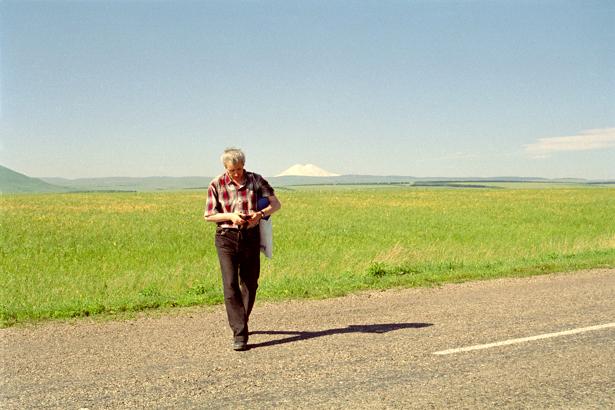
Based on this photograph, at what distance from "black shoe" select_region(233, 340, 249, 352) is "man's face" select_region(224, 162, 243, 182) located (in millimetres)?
1822

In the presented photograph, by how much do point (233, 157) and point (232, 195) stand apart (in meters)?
0.45

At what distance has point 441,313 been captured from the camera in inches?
328

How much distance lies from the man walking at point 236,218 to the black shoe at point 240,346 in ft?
0.27

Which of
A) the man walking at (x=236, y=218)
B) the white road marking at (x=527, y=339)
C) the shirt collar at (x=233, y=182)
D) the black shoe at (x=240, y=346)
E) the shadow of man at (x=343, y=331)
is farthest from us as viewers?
the shadow of man at (x=343, y=331)

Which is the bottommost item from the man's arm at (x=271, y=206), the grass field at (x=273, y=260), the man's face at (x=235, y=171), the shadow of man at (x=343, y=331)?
the grass field at (x=273, y=260)

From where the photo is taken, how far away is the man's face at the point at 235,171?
6625 millimetres

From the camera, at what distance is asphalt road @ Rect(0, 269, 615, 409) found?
4.95 m

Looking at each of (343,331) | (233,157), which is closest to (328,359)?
(343,331)

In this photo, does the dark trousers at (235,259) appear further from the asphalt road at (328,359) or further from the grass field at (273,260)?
the grass field at (273,260)

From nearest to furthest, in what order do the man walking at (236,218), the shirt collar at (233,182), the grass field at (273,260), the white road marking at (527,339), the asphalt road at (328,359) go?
the asphalt road at (328,359) < the white road marking at (527,339) < the man walking at (236,218) < the shirt collar at (233,182) < the grass field at (273,260)

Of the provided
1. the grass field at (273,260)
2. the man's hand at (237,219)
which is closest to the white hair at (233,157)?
the man's hand at (237,219)

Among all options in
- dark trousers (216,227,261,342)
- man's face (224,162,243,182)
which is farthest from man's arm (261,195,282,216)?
man's face (224,162,243,182)

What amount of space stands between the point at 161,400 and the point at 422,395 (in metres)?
2.17

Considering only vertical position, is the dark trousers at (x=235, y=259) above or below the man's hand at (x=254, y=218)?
below
